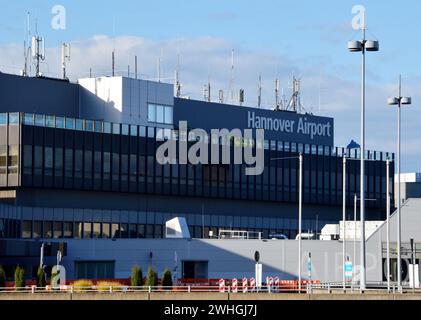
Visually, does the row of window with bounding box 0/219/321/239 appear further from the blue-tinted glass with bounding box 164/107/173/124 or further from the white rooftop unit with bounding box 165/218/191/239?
the blue-tinted glass with bounding box 164/107/173/124

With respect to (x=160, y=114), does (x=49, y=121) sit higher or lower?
lower

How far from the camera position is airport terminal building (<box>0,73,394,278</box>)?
120 metres

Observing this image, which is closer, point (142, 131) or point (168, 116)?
point (142, 131)

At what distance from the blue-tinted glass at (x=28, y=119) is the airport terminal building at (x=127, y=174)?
137mm

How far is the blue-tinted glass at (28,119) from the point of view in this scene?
4717 inches

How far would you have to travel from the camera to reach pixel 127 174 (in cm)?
13075

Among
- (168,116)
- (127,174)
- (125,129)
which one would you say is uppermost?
(168,116)

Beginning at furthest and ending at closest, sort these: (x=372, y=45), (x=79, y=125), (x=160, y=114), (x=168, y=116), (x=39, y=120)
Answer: (x=168, y=116), (x=160, y=114), (x=79, y=125), (x=39, y=120), (x=372, y=45)

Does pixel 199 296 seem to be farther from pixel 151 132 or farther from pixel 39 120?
pixel 151 132

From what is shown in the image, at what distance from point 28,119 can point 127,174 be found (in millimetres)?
14443

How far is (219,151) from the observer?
138250 millimetres

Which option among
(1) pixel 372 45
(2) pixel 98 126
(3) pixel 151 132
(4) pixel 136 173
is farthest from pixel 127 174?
(1) pixel 372 45

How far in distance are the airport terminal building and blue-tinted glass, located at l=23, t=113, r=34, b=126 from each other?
0.14 meters
